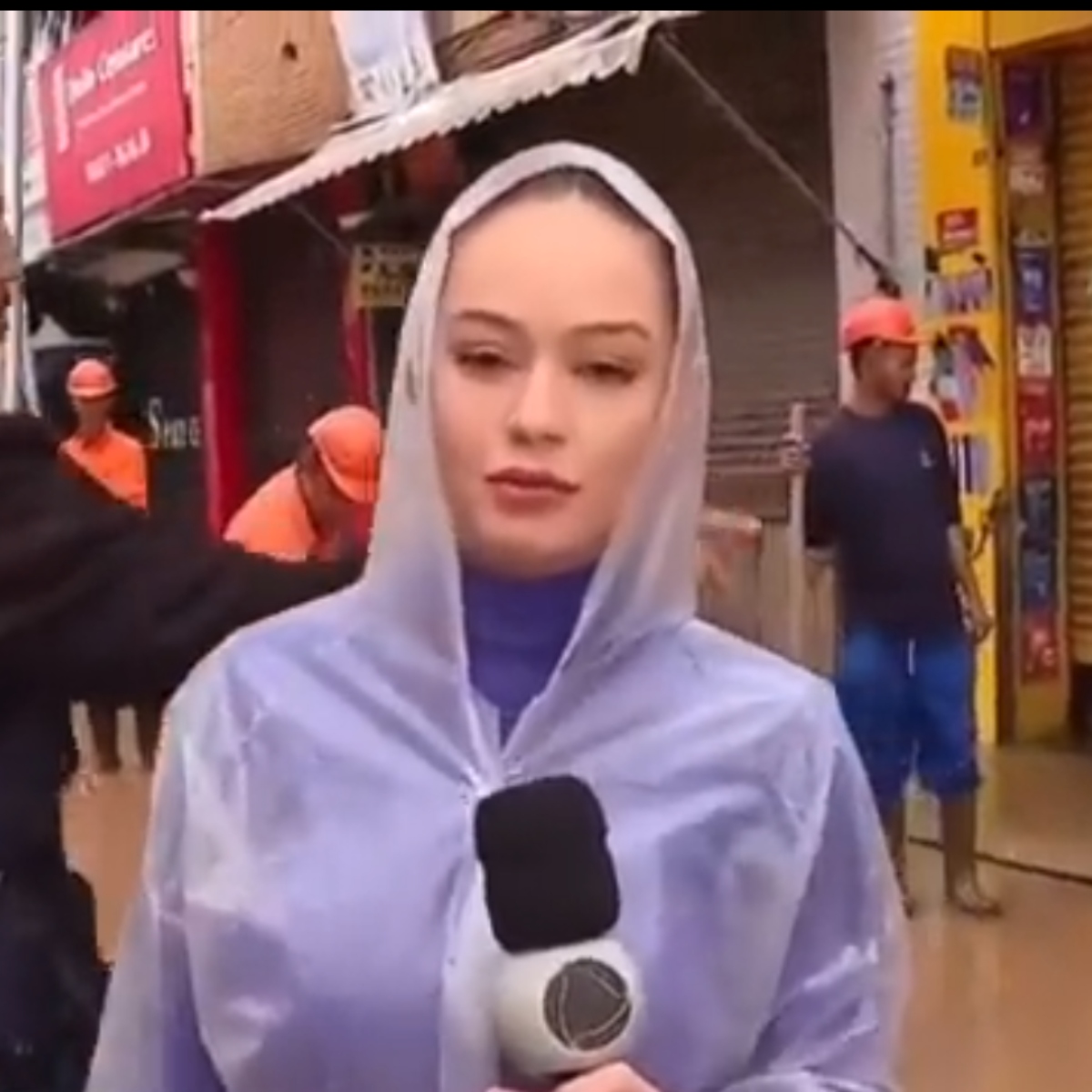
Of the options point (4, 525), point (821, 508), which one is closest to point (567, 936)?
point (4, 525)

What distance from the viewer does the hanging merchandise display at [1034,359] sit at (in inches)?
446

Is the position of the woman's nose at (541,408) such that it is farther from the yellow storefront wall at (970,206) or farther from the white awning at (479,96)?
the yellow storefront wall at (970,206)

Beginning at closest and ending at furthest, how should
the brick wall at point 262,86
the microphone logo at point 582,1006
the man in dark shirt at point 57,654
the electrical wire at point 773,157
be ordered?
the microphone logo at point 582,1006
the man in dark shirt at point 57,654
the electrical wire at point 773,157
the brick wall at point 262,86

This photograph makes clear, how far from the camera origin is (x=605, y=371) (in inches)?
86.3

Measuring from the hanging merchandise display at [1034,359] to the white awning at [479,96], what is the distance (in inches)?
56.5

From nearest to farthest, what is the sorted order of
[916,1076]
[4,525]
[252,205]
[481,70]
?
1. [4,525]
2. [916,1076]
3. [481,70]
4. [252,205]

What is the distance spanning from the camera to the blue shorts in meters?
7.90

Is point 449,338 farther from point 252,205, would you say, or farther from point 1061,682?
point 252,205

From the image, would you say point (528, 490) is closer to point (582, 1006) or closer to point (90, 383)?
point (582, 1006)

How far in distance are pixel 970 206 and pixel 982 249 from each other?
0.60ft

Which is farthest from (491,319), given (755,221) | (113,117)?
(113,117)

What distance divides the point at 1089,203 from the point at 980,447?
1068mm

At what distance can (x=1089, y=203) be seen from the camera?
1130cm

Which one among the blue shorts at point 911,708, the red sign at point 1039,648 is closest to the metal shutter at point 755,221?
the red sign at point 1039,648
